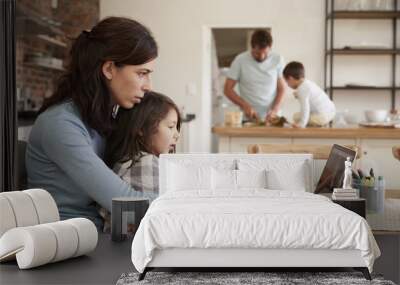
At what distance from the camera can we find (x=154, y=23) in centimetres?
988

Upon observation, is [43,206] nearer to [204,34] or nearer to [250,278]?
[250,278]

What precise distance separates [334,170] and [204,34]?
5.80m

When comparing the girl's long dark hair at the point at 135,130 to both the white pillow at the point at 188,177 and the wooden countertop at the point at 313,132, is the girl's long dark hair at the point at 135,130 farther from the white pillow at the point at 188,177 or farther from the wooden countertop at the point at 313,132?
the wooden countertop at the point at 313,132

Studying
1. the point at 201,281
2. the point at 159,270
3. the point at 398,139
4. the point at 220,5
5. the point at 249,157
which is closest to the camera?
the point at 201,281

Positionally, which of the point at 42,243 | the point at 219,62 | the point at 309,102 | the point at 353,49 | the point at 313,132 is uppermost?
the point at 219,62

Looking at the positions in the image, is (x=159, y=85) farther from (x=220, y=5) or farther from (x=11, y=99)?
(x=11, y=99)

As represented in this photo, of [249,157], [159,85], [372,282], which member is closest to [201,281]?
[372,282]

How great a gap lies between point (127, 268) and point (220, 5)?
6.92 metres

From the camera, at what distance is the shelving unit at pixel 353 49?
944cm

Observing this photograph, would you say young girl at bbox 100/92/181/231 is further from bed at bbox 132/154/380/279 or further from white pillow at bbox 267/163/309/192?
bed at bbox 132/154/380/279

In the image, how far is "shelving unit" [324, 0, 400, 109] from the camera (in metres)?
9.44

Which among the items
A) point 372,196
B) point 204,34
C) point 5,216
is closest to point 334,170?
point 372,196

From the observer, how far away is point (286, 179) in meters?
4.22

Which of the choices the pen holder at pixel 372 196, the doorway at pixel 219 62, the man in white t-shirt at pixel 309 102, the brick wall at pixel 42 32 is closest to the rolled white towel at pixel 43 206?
the pen holder at pixel 372 196
